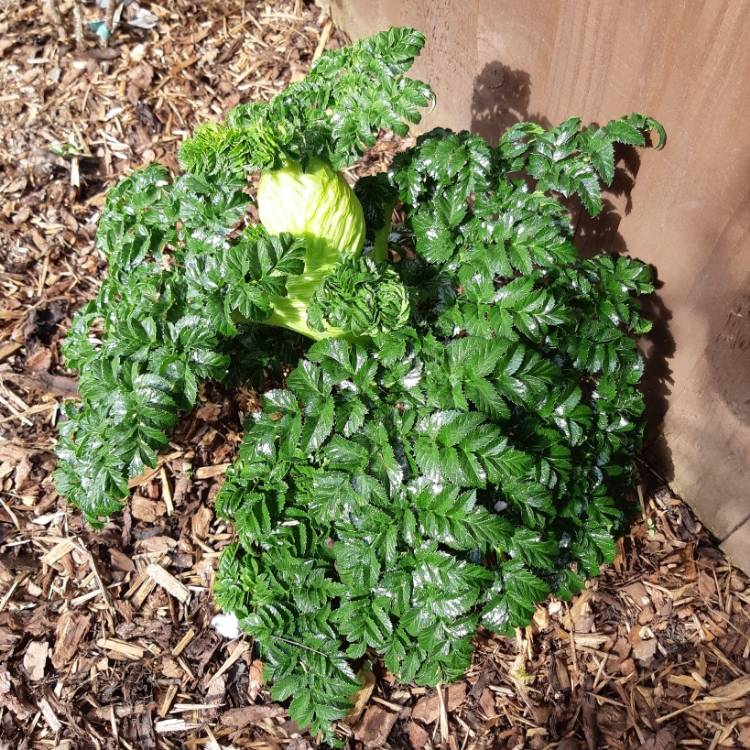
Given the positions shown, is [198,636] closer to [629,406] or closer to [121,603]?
[121,603]

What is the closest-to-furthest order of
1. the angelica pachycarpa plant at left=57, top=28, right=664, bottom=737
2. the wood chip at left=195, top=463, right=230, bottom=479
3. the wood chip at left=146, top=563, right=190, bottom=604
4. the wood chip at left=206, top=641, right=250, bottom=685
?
the angelica pachycarpa plant at left=57, top=28, right=664, bottom=737, the wood chip at left=206, top=641, right=250, bottom=685, the wood chip at left=146, top=563, right=190, bottom=604, the wood chip at left=195, top=463, right=230, bottom=479

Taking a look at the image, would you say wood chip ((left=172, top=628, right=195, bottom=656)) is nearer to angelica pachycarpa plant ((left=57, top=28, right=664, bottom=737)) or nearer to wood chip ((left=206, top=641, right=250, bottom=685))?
wood chip ((left=206, top=641, right=250, bottom=685))

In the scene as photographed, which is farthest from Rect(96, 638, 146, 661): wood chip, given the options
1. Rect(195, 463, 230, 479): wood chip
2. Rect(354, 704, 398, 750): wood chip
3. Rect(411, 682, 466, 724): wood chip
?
Rect(411, 682, 466, 724): wood chip

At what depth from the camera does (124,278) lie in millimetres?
2016

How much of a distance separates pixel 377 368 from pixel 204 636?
1170mm

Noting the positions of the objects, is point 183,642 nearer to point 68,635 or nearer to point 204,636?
point 204,636

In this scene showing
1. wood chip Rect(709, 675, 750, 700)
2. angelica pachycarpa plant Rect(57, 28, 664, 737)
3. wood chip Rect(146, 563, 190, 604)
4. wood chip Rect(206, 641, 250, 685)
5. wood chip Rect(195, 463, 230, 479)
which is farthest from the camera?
wood chip Rect(195, 463, 230, 479)

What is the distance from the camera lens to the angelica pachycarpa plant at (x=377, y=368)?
175cm

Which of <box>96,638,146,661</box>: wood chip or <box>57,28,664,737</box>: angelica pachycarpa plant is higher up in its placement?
<box>57,28,664,737</box>: angelica pachycarpa plant

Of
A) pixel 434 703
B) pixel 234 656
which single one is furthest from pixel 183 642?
pixel 434 703

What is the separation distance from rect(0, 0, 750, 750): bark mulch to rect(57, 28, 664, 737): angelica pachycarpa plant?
1.24 feet

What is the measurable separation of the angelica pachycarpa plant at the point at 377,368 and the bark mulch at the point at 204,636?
38cm

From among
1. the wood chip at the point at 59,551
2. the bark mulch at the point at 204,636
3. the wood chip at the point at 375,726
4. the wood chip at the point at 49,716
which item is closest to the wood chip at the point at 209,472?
the bark mulch at the point at 204,636

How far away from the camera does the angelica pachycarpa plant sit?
1750 millimetres
